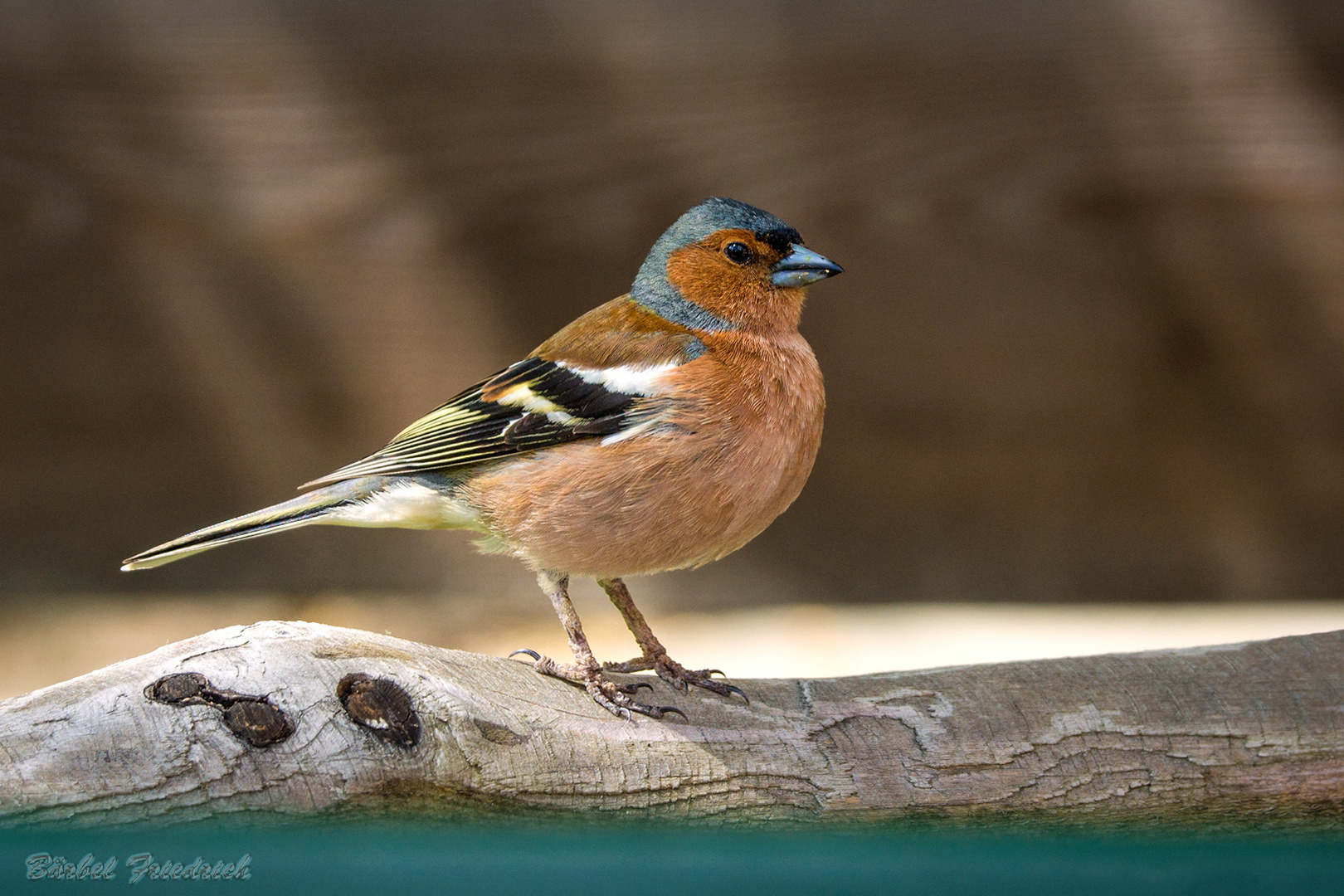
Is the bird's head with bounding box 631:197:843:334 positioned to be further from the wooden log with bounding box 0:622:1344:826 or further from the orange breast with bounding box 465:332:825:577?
the wooden log with bounding box 0:622:1344:826

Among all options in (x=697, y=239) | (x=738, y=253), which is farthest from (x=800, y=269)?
(x=697, y=239)

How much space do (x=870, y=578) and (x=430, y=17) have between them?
2372 millimetres

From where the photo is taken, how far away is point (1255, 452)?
12.9 feet

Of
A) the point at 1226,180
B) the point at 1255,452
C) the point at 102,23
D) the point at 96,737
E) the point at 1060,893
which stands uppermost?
the point at 102,23

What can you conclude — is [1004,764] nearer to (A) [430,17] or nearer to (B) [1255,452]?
(B) [1255,452]

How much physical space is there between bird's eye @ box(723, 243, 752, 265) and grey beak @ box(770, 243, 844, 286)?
0.07 m

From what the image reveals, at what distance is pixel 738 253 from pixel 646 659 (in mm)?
945

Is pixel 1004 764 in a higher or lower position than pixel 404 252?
lower

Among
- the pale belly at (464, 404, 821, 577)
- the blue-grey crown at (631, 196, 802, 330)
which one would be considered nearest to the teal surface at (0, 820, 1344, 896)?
the pale belly at (464, 404, 821, 577)

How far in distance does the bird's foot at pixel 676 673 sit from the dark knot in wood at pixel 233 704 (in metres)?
0.88

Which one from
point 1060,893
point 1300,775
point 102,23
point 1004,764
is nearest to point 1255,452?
point 1300,775

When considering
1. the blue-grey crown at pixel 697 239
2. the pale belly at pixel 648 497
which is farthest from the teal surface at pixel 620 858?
the blue-grey crown at pixel 697 239

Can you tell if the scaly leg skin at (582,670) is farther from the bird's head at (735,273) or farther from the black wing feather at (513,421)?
the bird's head at (735,273)

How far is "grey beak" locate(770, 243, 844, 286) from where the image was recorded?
245 cm
